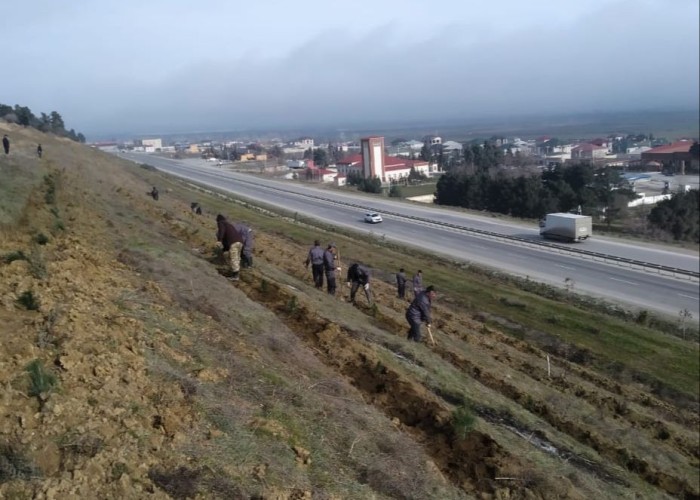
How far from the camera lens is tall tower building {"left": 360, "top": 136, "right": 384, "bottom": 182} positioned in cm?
11356

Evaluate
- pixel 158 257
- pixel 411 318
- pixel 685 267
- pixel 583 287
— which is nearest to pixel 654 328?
pixel 583 287

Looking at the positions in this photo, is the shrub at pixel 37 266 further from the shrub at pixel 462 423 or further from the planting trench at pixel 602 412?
the planting trench at pixel 602 412

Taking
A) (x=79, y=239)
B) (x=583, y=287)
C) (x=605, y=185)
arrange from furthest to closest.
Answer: (x=605, y=185) < (x=583, y=287) < (x=79, y=239)

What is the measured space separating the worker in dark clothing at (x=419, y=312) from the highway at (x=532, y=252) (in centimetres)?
2051

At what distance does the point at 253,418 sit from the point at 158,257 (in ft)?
27.0

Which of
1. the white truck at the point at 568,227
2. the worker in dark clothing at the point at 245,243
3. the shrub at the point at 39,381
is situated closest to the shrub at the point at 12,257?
the shrub at the point at 39,381

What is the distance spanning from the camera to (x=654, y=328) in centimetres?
2733

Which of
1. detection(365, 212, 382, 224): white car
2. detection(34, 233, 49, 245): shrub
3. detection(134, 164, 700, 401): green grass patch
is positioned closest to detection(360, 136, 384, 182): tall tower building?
detection(365, 212, 382, 224): white car

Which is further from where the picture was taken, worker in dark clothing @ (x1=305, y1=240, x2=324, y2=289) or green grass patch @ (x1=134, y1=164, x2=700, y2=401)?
green grass patch @ (x1=134, y1=164, x2=700, y2=401)

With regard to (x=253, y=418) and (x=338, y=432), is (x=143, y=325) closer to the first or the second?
(x=253, y=418)

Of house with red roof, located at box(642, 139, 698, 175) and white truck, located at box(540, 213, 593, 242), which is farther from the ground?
house with red roof, located at box(642, 139, 698, 175)

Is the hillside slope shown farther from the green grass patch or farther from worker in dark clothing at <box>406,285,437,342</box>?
the green grass patch

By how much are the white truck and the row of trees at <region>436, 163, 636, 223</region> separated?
593 inches

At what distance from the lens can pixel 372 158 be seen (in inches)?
4498
